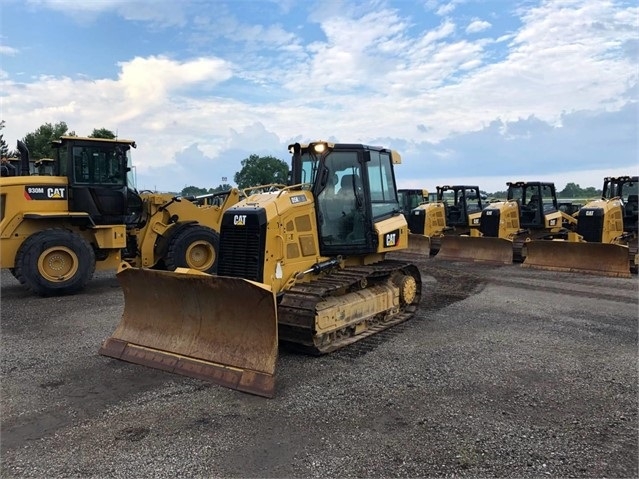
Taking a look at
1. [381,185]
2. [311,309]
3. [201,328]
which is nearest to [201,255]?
[381,185]

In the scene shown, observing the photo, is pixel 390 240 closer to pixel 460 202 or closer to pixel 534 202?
pixel 534 202

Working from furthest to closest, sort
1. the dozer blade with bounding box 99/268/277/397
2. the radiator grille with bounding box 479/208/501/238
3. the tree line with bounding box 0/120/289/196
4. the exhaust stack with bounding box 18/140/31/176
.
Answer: the tree line with bounding box 0/120/289/196 < the radiator grille with bounding box 479/208/501/238 < the exhaust stack with bounding box 18/140/31/176 < the dozer blade with bounding box 99/268/277/397

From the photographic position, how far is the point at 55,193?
1013 centimetres

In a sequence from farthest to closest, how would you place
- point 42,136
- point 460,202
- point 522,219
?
1. point 42,136
2. point 460,202
3. point 522,219

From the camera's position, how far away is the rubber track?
5910mm

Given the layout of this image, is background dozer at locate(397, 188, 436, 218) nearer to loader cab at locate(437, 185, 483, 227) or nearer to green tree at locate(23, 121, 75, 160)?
loader cab at locate(437, 185, 483, 227)

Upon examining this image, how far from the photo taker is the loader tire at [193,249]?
36.3 feet

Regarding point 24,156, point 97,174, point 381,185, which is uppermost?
point 24,156

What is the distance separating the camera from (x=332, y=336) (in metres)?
6.38

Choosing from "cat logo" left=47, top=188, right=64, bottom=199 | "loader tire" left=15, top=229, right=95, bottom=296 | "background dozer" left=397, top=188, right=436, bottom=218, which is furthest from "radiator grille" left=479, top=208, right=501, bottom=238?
"cat logo" left=47, top=188, right=64, bottom=199

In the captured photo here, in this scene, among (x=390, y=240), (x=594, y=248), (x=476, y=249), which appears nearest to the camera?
(x=390, y=240)

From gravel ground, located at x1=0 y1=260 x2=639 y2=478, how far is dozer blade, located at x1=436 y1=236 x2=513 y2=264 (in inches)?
279

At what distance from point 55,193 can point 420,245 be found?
11328mm

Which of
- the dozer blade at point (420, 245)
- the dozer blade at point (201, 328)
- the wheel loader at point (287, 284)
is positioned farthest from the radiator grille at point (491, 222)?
the dozer blade at point (201, 328)
